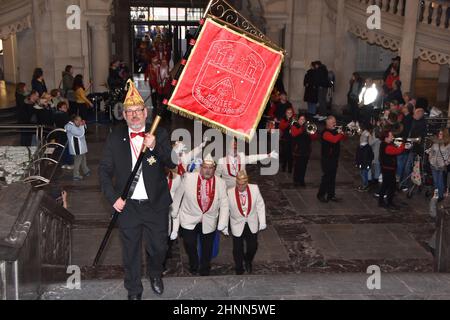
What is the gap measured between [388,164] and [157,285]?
270 inches

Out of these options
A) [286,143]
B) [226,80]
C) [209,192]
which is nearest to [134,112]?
[226,80]

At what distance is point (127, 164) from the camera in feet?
20.9

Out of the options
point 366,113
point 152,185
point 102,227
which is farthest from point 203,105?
point 366,113

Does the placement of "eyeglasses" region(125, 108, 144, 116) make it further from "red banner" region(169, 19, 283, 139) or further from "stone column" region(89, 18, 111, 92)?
"stone column" region(89, 18, 111, 92)

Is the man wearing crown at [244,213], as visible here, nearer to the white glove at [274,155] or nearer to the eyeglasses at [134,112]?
the eyeglasses at [134,112]

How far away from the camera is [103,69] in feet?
69.1

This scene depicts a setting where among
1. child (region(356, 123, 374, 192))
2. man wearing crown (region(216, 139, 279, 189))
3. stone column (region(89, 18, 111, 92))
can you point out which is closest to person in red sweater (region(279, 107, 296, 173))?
child (region(356, 123, 374, 192))

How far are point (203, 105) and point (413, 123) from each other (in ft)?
25.1

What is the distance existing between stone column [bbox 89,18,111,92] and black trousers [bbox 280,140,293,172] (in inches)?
292

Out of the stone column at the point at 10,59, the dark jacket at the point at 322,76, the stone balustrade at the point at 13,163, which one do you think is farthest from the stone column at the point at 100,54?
the dark jacket at the point at 322,76

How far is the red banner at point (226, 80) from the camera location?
6.93m

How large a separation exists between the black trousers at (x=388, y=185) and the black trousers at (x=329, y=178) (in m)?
0.88

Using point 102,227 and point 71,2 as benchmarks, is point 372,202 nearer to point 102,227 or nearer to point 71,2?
point 102,227

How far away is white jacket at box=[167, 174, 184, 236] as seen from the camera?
896 cm
